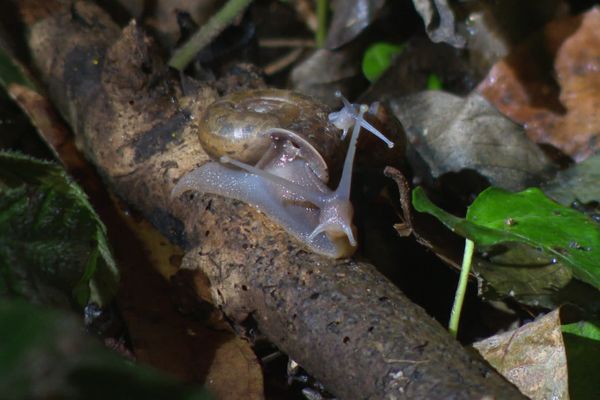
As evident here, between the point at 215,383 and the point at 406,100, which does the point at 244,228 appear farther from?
the point at 406,100

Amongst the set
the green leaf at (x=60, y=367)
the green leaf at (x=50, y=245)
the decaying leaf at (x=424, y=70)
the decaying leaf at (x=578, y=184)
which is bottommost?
the decaying leaf at (x=578, y=184)

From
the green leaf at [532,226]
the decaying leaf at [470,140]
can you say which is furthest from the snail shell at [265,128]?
the decaying leaf at [470,140]

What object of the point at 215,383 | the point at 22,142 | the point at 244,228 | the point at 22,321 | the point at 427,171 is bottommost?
the point at 427,171

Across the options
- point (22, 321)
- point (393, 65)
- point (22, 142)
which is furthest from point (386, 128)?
point (22, 321)

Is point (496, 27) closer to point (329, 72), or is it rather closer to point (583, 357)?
point (329, 72)

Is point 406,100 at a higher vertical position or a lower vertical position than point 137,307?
lower

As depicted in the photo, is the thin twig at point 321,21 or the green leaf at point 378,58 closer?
the green leaf at point 378,58

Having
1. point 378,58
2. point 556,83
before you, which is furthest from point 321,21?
point 556,83

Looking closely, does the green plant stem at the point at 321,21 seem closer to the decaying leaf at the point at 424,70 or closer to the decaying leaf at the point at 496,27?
the decaying leaf at the point at 424,70
